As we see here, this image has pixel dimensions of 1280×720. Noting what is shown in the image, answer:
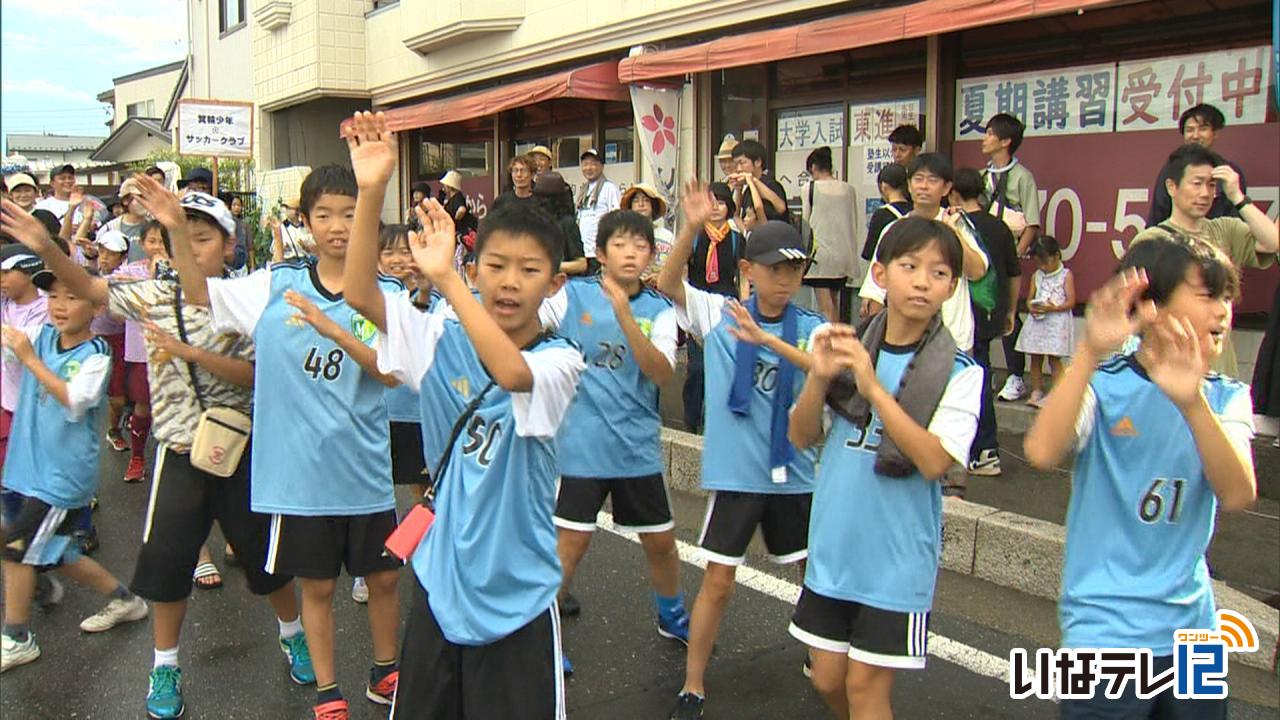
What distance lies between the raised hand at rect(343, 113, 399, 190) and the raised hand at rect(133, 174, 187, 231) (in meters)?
1.06

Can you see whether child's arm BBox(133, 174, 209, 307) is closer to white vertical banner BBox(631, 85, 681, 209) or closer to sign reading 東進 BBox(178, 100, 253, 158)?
white vertical banner BBox(631, 85, 681, 209)

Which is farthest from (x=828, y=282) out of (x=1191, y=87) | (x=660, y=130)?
(x=660, y=130)

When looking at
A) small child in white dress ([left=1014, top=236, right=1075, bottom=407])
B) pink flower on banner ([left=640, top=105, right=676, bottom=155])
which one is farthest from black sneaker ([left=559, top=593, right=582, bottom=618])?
pink flower on banner ([left=640, top=105, right=676, bottom=155])

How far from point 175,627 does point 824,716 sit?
2.36 m

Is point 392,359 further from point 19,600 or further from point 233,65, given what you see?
point 233,65

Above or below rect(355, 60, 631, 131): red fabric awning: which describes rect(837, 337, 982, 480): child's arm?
below

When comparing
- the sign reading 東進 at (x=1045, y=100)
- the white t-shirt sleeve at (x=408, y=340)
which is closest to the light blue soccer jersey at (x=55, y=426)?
the white t-shirt sleeve at (x=408, y=340)

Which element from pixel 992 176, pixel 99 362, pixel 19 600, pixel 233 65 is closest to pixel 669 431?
pixel 992 176

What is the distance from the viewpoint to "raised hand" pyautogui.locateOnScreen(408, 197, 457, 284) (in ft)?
8.02

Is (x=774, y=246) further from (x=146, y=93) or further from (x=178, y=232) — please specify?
(x=146, y=93)

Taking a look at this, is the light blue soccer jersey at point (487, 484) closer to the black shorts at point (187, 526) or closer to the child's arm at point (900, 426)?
the child's arm at point (900, 426)

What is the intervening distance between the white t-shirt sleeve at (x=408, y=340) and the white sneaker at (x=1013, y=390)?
20.0 ft

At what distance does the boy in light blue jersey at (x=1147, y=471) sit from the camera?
2.50 m

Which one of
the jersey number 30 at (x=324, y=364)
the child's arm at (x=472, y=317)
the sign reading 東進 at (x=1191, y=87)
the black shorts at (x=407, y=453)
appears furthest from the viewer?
the sign reading 東進 at (x=1191, y=87)
